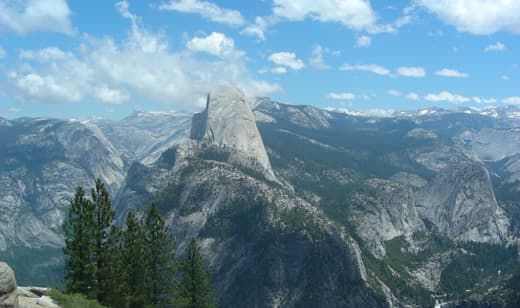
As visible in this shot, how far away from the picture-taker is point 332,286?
18700 centimetres

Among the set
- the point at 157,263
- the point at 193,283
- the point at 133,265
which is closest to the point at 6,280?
the point at 133,265

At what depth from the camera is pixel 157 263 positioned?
7088 cm

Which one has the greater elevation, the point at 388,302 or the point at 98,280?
the point at 98,280

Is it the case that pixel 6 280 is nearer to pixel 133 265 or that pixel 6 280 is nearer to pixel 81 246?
pixel 81 246

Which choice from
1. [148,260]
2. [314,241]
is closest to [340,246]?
[314,241]

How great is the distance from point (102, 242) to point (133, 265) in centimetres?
511

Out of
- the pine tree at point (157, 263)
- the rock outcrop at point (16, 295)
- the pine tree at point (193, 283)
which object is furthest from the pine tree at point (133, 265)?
the rock outcrop at point (16, 295)

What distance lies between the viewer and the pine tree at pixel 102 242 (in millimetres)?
64625

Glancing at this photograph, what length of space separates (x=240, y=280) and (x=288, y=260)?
1985 cm

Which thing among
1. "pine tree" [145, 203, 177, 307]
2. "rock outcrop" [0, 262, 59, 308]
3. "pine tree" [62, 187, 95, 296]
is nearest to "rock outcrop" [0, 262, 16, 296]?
"rock outcrop" [0, 262, 59, 308]

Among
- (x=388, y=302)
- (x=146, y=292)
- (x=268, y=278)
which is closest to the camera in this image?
(x=146, y=292)

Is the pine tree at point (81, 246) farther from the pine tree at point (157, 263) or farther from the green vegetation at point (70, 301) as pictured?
the green vegetation at point (70, 301)

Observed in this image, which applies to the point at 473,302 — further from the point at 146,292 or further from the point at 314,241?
the point at 146,292

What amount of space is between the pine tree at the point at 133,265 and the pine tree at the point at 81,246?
4.03 m
